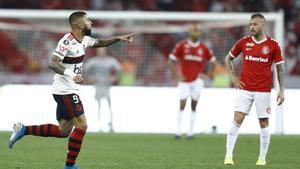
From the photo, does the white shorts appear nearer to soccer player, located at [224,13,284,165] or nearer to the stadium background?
the stadium background

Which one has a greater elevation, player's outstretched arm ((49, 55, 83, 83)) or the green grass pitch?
player's outstretched arm ((49, 55, 83, 83))

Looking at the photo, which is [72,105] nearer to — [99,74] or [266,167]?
[266,167]

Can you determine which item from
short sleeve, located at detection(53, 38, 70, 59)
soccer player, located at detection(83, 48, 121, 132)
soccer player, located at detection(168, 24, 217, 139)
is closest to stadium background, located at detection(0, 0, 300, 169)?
soccer player, located at detection(83, 48, 121, 132)

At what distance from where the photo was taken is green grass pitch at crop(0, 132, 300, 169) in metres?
13.5

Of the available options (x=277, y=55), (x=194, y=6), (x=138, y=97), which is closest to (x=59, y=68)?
(x=277, y=55)

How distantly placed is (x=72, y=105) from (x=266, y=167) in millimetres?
3028

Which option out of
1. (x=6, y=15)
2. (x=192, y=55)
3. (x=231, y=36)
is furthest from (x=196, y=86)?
(x=6, y=15)

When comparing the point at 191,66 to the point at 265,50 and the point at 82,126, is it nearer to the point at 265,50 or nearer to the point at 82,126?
the point at 265,50

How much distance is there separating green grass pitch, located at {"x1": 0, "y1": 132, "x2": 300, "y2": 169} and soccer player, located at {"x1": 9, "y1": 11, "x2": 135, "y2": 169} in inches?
39.6

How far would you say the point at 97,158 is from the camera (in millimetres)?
14836

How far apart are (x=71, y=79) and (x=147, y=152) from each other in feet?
14.1

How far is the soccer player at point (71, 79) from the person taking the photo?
12.0 m

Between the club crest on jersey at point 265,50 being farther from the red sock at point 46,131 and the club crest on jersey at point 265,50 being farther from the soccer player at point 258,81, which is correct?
the red sock at point 46,131

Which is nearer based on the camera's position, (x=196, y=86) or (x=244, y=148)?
(x=244, y=148)
